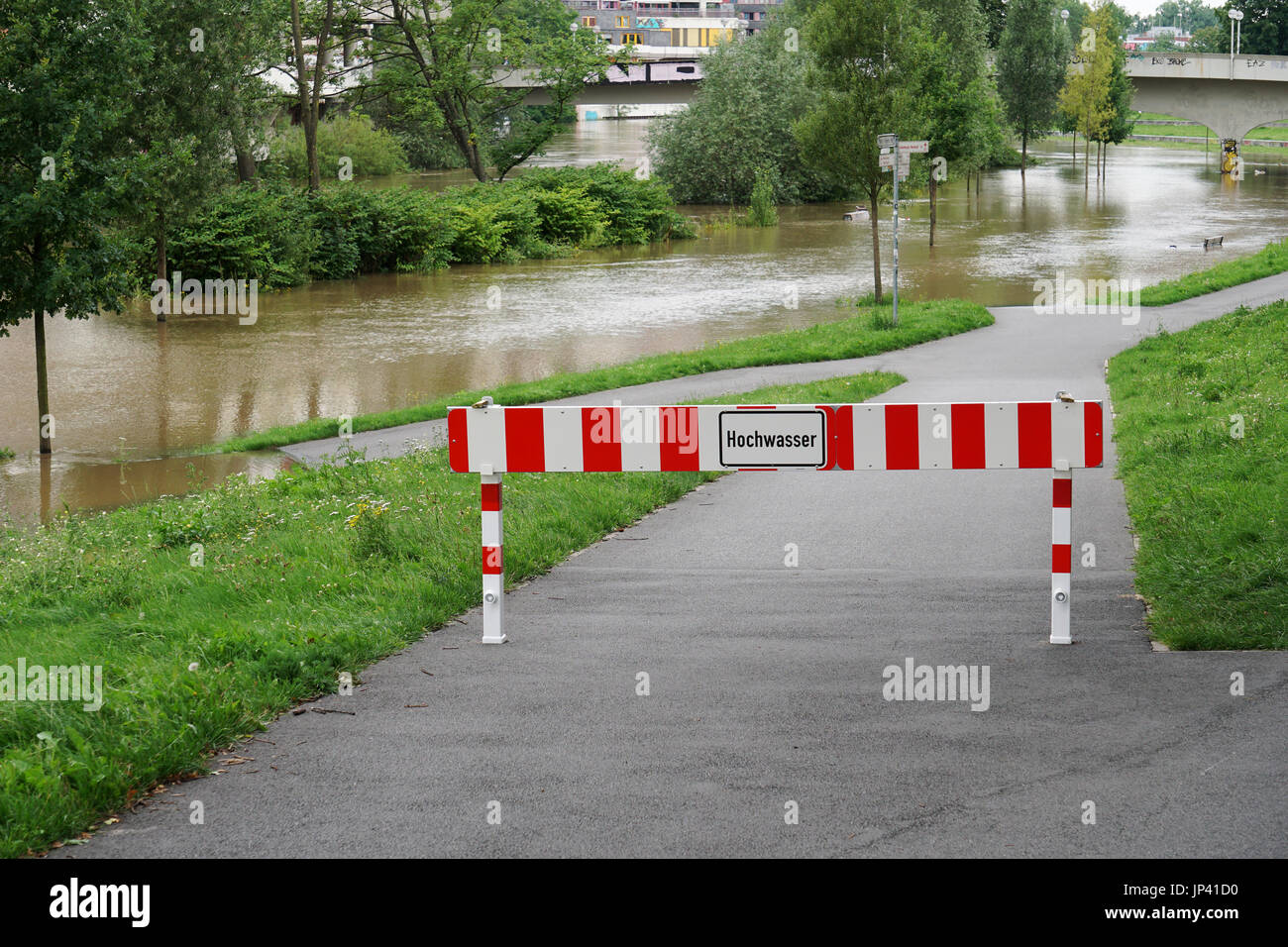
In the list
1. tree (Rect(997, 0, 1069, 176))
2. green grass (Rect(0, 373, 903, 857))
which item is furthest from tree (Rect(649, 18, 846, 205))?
green grass (Rect(0, 373, 903, 857))

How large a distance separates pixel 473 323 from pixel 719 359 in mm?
10576

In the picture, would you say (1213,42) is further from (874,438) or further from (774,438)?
(774,438)

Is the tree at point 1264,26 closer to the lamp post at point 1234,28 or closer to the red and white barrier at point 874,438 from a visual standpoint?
the lamp post at point 1234,28

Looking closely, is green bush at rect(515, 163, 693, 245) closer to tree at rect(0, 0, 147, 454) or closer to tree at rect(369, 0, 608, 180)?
tree at rect(369, 0, 608, 180)

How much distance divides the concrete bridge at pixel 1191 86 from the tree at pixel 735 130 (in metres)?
12.8

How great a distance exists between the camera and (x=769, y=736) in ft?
17.3

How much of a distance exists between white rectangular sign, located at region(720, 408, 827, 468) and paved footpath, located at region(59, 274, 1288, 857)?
0.88 meters

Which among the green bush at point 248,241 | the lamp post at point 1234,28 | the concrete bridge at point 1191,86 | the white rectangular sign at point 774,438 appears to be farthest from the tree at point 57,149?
the lamp post at point 1234,28

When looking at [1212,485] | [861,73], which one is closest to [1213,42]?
[861,73]

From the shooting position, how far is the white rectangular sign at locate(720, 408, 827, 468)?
21.3 feet

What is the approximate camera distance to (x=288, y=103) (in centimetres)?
4819

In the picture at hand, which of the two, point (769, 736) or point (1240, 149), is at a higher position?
point (1240, 149)
